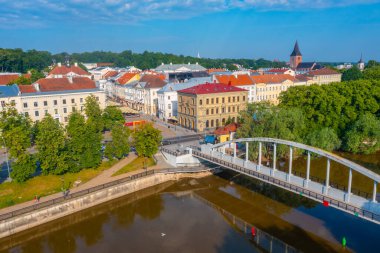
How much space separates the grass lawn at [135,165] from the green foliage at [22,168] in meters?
9.66

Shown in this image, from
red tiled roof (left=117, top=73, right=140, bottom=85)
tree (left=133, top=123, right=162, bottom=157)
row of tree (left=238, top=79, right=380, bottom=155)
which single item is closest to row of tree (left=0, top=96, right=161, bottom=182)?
tree (left=133, top=123, right=162, bottom=157)

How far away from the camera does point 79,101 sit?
62.3m

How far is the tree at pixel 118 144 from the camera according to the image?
42.7 metres

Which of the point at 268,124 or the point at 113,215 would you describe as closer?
the point at 113,215

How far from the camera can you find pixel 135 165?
142ft

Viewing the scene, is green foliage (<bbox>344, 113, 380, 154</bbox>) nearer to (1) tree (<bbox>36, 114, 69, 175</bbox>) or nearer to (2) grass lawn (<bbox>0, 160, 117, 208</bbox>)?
(2) grass lawn (<bbox>0, 160, 117, 208</bbox>)

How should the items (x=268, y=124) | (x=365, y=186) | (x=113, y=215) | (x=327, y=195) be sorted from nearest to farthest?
(x=327, y=195)
(x=113, y=215)
(x=365, y=186)
(x=268, y=124)

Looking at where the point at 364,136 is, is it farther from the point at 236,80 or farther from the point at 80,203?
the point at 80,203

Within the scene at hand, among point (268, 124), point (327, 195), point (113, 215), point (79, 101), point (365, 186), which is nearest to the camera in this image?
point (327, 195)

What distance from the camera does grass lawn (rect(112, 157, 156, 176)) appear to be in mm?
41312

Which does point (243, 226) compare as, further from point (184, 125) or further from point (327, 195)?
point (184, 125)

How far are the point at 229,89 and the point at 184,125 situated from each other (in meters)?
11.8

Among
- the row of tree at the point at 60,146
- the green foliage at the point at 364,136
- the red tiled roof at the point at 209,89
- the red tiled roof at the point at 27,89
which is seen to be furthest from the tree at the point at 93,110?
the green foliage at the point at 364,136

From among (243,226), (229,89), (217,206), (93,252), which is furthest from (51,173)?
(229,89)
